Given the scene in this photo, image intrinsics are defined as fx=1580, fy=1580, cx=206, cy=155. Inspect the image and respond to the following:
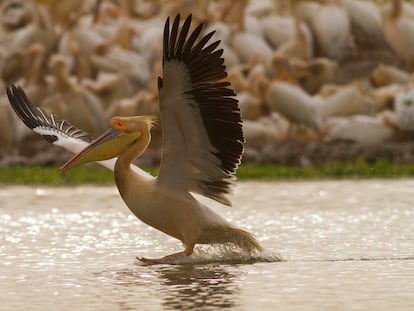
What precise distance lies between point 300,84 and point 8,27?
5.76 m

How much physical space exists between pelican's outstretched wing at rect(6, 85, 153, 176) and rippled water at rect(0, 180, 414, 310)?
0.62 meters

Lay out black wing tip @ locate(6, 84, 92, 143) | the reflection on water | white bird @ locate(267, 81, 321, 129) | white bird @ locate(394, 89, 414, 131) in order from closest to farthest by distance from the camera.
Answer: the reflection on water → black wing tip @ locate(6, 84, 92, 143) → white bird @ locate(394, 89, 414, 131) → white bird @ locate(267, 81, 321, 129)

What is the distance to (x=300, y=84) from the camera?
19328 millimetres

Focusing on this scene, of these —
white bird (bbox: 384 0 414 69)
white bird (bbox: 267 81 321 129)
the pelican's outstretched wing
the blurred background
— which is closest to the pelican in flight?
the pelican's outstretched wing

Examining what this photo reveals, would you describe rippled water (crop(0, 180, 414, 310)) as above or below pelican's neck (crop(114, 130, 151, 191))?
below

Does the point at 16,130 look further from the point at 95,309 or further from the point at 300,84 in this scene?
the point at 95,309

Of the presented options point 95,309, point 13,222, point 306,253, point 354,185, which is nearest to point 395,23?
point 354,185

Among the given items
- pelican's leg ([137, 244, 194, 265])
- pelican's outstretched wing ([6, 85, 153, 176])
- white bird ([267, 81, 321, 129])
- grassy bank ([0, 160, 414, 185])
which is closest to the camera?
pelican's leg ([137, 244, 194, 265])

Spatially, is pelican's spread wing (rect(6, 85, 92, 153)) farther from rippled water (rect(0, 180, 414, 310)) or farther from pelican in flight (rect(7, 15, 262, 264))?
pelican in flight (rect(7, 15, 262, 264))

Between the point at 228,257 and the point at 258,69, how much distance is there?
399 inches

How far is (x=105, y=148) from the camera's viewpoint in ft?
28.0

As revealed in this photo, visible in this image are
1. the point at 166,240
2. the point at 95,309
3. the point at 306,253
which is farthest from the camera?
the point at 166,240

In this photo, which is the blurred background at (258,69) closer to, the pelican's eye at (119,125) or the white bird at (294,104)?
the white bird at (294,104)

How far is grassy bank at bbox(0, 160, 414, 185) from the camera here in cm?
1436
